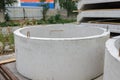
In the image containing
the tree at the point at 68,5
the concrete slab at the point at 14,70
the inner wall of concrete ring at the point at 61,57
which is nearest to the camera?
the inner wall of concrete ring at the point at 61,57

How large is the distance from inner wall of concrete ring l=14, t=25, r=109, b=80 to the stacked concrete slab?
257 centimetres

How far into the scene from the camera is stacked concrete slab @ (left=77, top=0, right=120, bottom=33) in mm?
6621

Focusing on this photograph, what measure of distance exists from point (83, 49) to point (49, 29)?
2.78m

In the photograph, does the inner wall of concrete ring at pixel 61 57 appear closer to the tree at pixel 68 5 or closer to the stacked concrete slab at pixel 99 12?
the stacked concrete slab at pixel 99 12

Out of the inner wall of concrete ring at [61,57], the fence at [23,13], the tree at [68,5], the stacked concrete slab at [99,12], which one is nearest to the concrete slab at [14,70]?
the inner wall of concrete ring at [61,57]

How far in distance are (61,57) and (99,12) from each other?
154 inches

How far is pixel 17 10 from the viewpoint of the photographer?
71.4ft

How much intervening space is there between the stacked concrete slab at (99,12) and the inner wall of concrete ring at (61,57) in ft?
8.44

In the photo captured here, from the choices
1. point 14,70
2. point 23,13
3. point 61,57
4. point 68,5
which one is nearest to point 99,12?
point 61,57

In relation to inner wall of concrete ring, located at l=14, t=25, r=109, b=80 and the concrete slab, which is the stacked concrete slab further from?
the concrete slab

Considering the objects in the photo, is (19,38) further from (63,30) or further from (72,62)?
(63,30)

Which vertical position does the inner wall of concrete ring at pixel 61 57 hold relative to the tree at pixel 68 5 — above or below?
below

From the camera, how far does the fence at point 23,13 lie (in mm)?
21391

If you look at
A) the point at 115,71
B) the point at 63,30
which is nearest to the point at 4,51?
the point at 63,30
